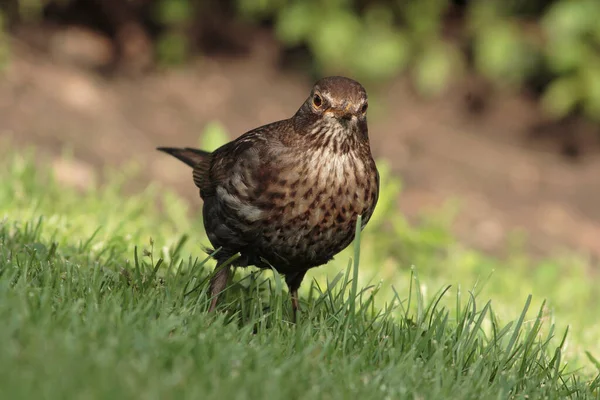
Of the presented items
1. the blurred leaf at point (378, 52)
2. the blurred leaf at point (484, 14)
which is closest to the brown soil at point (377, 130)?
the blurred leaf at point (378, 52)

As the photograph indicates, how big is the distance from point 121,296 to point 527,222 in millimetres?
5285

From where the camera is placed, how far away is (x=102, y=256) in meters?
3.91

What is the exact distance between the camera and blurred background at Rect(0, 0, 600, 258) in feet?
24.8

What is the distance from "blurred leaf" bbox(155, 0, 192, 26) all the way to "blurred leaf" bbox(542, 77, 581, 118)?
338cm

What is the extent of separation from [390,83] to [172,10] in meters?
2.22

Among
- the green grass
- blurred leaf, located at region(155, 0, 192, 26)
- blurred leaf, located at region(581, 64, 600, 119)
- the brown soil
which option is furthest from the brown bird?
blurred leaf, located at region(581, 64, 600, 119)

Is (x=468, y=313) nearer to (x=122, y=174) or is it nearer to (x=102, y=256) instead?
(x=102, y=256)

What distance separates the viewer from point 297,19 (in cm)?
803

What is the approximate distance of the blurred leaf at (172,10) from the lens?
8.02 metres

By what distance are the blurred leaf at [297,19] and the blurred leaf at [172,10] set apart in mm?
826

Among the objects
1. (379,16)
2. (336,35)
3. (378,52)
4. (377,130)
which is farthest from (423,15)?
(377,130)

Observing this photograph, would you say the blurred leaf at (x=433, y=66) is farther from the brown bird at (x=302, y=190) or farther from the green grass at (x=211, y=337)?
the brown bird at (x=302, y=190)

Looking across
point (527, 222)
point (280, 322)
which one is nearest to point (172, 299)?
point (280, 322)

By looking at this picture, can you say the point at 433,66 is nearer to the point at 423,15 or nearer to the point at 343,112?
the point at 423,15
